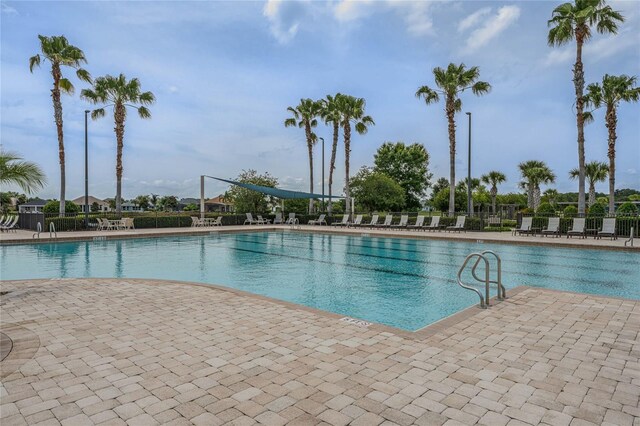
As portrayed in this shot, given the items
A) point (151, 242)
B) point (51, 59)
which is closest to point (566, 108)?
point (151, 242)

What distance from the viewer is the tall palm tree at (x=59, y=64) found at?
62.4 feet

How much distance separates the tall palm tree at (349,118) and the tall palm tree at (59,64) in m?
15.0

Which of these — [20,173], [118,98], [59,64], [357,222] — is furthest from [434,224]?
[59,64]

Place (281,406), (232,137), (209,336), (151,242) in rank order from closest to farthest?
(281,406) → (209,336) → (151,242) → (232,137)

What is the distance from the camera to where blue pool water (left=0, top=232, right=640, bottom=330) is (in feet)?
21.9

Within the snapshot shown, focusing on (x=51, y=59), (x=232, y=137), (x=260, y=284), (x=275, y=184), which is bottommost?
(x=260, y=284)

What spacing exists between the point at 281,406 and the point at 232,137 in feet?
73.9

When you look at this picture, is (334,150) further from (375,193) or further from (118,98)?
(118,98)

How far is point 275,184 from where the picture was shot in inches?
1177

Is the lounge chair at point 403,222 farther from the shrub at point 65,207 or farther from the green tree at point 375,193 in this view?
the shrub at point 65,207

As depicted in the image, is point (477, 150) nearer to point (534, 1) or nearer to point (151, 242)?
point (534, 1)

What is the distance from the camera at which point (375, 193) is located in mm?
32750

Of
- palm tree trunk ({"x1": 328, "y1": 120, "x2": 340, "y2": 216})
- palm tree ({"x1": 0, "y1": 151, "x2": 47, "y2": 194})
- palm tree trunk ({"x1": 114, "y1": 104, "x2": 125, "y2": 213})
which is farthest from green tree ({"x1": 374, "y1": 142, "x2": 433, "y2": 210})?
palm tree ({"x1": 0, "y1": 151, "x2": 47, "y2": 194})

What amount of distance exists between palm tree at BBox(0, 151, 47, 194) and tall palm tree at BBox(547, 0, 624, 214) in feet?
61.8
